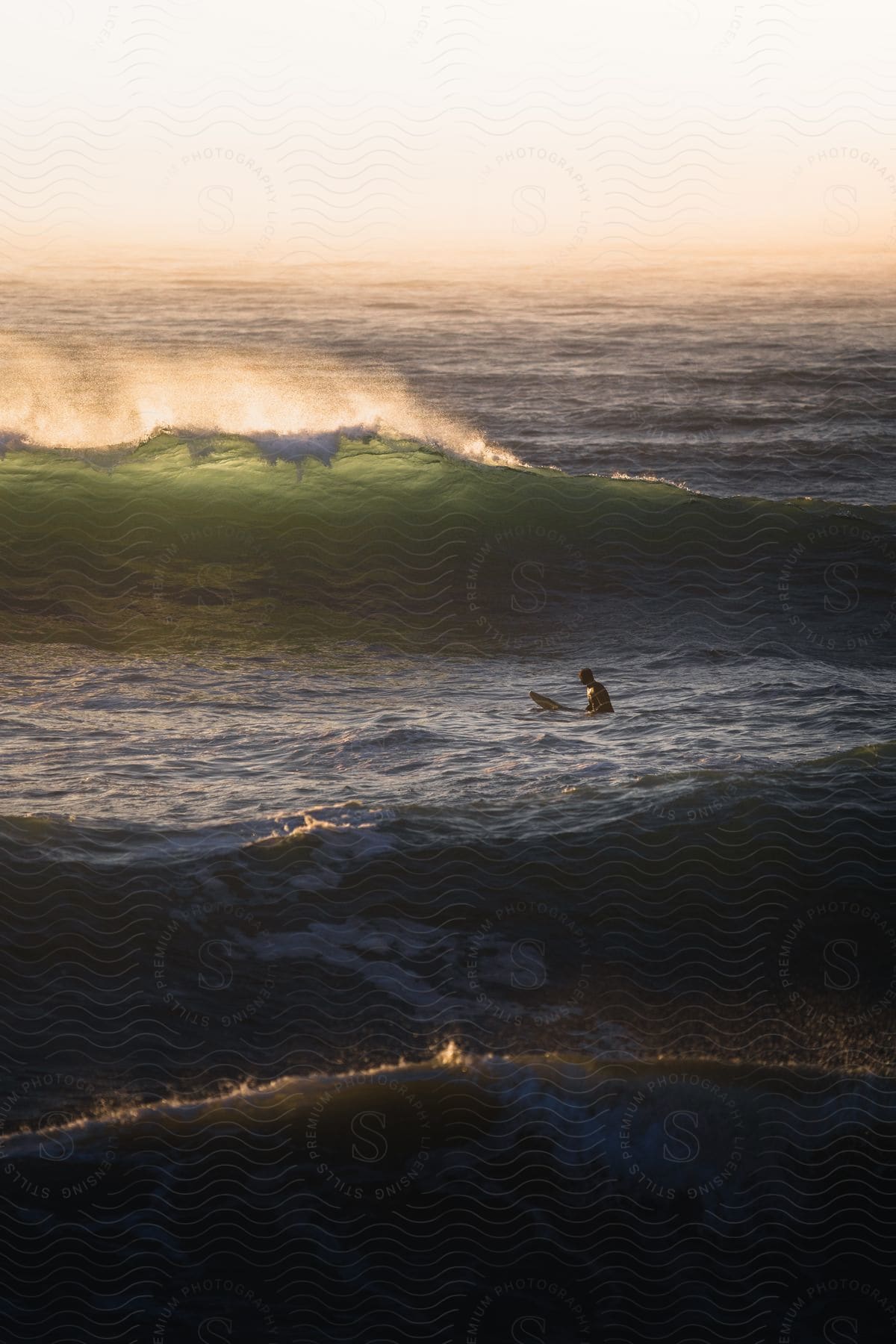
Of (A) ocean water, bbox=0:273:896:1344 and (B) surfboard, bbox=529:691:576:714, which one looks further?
(B) surfboard, bbox=529:691:576:714

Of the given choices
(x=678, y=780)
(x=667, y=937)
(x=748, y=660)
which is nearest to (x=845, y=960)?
(x=667, y=937)

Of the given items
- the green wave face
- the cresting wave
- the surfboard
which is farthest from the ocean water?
the cresting wave

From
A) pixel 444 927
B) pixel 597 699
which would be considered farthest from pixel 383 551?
pixel 444 927

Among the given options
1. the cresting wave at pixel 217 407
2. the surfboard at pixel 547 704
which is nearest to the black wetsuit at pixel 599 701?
the surfboard at pixel 547 704

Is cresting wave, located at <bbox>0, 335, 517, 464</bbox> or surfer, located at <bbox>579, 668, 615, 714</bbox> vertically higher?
cresting wave, located at <bbox>0, 335, 517, 464</bbox>

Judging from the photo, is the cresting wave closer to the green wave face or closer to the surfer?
the green wave face

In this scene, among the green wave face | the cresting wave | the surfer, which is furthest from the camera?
the cresting wave
